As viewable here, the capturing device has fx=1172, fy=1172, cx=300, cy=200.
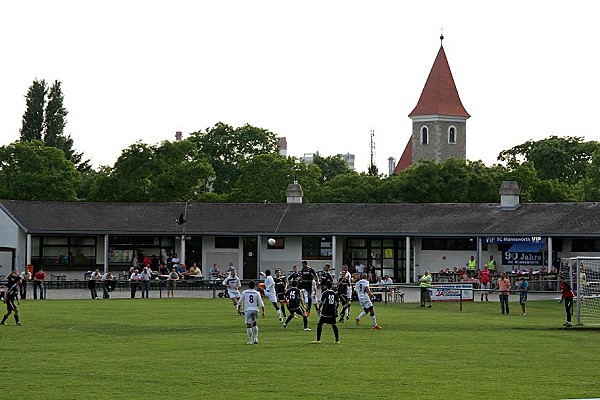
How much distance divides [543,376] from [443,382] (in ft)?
7.24

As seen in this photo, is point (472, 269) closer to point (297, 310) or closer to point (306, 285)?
point (306, 285)

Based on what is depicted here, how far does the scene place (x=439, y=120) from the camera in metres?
122

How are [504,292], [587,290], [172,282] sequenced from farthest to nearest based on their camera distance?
1. [172,282]
2. [504,292]
3. [587,290]

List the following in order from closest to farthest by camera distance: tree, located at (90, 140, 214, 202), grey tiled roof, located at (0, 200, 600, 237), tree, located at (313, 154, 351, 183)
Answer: grey tiled roof, located at (0, 200, 600, 237)
tree, located at (90, 140, 214, 202)
tree, located at (313, 154, 351, 183)

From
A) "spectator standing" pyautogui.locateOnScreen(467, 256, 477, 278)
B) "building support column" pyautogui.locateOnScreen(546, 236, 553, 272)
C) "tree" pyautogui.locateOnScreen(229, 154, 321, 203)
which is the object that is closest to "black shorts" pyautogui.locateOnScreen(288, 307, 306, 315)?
"spectator standing" pyautogui.locateOnScreen(467, 256, 477, 278)

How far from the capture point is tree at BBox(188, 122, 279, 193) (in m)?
104

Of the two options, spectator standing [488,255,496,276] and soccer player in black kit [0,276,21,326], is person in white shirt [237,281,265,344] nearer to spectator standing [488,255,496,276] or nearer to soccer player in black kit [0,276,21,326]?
soccer player in black kit [0,276,21,326]

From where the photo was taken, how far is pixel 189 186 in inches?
3300

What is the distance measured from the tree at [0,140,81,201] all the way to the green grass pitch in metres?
46.6

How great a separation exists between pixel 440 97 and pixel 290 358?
101m

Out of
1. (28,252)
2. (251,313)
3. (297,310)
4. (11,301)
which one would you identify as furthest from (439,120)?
(251,313)

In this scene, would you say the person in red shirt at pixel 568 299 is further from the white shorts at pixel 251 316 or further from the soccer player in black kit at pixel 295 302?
the white shorts at pixel 251 316

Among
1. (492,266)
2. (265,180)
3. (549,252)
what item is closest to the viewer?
(549,252)

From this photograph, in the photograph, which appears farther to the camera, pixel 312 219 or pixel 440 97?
pixel 440 97
